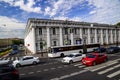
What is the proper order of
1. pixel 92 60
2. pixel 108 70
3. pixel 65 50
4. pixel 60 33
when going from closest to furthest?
1. pixel 108 70
2. pixel 92 60
3. pixel 65 50
4. pixel 60 33

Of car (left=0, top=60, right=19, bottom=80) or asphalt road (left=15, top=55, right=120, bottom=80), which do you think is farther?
asphalt road (left=15, top=55, right=120, bottom=80)

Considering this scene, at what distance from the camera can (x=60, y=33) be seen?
174 ft

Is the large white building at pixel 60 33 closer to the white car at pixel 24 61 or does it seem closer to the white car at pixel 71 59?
the white car at pixel 24 61

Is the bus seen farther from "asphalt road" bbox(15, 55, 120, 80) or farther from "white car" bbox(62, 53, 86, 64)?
"asphalt road" bbox(15, 55, 120, 80)

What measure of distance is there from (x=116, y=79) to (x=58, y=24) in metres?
41.7

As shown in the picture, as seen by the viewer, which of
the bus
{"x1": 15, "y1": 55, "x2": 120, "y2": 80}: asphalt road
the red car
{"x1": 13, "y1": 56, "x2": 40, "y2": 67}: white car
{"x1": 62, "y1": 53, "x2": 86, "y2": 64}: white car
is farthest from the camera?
the bus

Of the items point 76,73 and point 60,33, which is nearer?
point 76,73

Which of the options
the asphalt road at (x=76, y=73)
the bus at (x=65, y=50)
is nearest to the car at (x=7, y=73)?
the asphalt road at (x=76, y=73)

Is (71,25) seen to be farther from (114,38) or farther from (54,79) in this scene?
(54,79)

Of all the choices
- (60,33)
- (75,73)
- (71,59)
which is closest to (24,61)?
(71,59)

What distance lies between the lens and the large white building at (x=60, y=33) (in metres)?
48.2

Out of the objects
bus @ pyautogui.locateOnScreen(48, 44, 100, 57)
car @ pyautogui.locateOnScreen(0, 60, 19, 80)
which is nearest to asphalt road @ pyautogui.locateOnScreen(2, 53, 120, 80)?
car @ pyautogui.locateOnScreen(0, 60, 19, 80)

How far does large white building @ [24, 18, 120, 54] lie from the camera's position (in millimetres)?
48250

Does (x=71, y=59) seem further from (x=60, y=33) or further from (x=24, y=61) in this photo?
(x=60, y=33)
